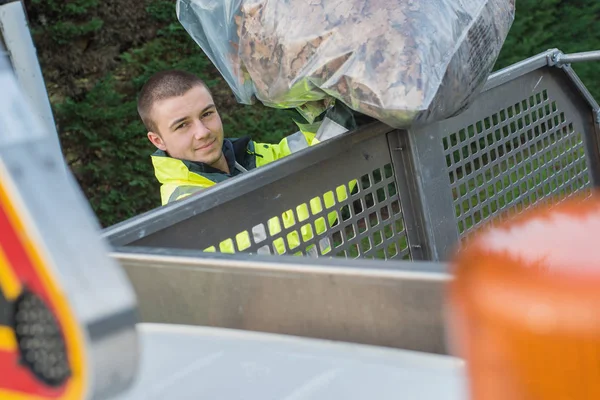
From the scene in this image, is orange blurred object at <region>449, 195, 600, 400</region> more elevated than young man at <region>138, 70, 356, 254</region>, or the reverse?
orange blurred object at <region>449, 195, 600, 400</region>

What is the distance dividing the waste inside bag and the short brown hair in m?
0.62

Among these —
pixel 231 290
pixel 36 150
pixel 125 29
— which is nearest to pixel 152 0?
pixel 125 29

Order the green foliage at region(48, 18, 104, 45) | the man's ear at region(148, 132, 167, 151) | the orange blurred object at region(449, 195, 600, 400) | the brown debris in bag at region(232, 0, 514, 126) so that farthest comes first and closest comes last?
the green foliage at region(48, 18, 104, 45), the man's ear at region(148, 132, 167, 151), the brown debris in bag at region(232, 0, 514, 126), the orange blurred object at region(449, 195, 600, 400)

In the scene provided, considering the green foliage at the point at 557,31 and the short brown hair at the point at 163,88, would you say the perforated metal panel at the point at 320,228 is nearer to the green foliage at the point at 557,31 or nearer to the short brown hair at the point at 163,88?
Answer: the short brown hair at the point at 163,88

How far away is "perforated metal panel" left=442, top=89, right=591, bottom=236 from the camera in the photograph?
1667 mm

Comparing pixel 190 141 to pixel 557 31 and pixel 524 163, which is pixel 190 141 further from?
pixel 557 31

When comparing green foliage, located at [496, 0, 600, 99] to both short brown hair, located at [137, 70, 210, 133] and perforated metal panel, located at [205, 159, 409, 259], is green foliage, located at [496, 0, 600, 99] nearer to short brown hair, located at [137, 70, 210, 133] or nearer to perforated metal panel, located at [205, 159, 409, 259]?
short brown hair, located at [137, 70, 210, 133]

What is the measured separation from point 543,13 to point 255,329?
16.0ft

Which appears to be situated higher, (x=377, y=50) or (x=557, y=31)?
(x=377, y=50)

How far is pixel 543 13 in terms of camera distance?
5.08 m

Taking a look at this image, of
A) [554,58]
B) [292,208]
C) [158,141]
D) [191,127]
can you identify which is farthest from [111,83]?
[292,208]

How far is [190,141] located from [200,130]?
0.14ft

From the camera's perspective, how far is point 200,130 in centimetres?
204

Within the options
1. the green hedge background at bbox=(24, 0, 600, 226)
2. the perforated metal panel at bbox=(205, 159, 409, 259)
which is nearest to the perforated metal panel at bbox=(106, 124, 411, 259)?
the perforated metal panel at bbox=(205, 159, 409, 259)
